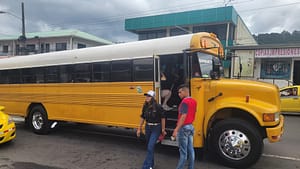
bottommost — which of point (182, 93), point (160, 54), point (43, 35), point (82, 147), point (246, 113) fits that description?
point (82, 147)

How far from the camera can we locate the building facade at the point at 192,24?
31.2m

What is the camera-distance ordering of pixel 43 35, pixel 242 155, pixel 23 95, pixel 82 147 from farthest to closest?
pixel 43 35 → pixel 23 95 → pixel 82 147 → pixel 242 155

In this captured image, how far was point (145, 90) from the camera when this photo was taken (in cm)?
625

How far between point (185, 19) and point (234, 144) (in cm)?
2981

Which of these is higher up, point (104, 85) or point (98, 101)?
point (104, 85)

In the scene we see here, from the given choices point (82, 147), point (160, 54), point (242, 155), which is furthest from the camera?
point (82, 147)

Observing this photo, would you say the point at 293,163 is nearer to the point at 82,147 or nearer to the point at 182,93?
the point at 182,93

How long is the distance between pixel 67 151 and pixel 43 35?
36.8m

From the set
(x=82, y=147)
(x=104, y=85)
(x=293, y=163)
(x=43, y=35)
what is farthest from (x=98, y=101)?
(x=43, y=35)

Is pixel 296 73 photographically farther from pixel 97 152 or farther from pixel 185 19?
pixel 97 152

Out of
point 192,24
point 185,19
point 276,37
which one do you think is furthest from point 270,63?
point 276,37

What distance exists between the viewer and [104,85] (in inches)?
280

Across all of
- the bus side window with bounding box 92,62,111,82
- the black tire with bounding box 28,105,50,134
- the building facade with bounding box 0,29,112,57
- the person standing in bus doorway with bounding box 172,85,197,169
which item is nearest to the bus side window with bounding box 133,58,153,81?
the bus side window with bounding box 92,62,111,82

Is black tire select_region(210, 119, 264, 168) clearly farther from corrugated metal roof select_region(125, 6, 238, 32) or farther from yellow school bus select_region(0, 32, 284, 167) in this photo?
corrugated metal roof select_region(125, 6, 238, 32)
